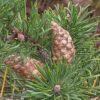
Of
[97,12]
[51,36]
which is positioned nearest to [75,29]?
[51,36]

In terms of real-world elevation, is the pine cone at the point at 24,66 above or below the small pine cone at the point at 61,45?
below

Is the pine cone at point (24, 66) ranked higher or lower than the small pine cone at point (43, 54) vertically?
lower

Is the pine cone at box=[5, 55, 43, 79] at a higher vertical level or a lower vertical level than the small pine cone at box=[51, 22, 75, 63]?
lower

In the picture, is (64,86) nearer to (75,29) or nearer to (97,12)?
(75,29)
